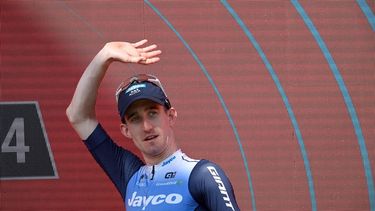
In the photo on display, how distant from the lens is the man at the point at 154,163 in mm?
2734

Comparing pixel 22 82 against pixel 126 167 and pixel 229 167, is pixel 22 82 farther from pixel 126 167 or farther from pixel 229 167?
pixel 126 167

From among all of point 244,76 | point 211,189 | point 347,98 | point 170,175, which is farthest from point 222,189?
point 347,98

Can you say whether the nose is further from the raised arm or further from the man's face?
the raised arm

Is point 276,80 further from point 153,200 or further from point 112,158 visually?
point 153,200

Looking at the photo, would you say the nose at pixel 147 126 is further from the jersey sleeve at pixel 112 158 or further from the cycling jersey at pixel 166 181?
the jersey sleeve at pixel 112 158

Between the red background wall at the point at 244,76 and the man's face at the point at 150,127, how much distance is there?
1568 millimetres

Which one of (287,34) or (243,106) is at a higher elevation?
(287,34)

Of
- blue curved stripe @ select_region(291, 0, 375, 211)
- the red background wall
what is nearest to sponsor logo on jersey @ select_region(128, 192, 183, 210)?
the red background wall

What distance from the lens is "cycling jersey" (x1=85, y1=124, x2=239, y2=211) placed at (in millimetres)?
2699

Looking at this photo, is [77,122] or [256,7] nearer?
[77,122]

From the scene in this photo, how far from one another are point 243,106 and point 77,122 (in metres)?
1.50

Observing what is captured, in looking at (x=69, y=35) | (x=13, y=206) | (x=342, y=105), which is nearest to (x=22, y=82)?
(x=69, y=35)

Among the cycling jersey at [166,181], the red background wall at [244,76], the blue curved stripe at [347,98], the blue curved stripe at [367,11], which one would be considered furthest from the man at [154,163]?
the blue curved stripe at [367,11]

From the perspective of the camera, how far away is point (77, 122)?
3.16 metres
